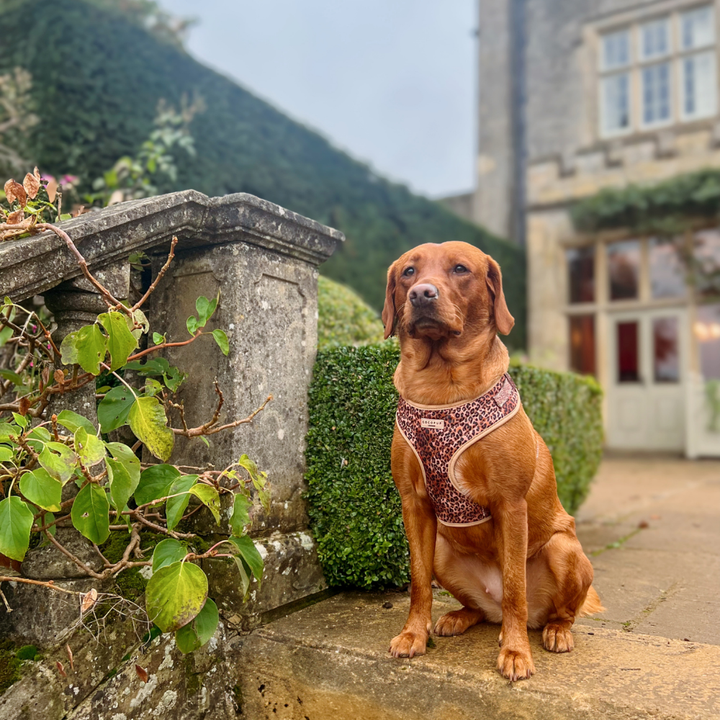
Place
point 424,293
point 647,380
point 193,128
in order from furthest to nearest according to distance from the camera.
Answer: point 647,380 → point 193,128 → point 424,293

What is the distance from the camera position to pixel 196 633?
5.87 ft

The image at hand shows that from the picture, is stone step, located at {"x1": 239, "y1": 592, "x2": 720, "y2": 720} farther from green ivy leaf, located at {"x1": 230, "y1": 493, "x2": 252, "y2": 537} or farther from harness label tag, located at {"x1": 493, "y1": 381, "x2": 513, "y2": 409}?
harness label tag, located at {"x1": 493, "y1": 381, "x2": 513, "y2": 409}

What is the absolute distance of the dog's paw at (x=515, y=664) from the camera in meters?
1.68

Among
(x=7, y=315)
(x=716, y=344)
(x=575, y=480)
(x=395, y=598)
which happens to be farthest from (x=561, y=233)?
(x=7, y=315)

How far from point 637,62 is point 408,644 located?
1167 cm

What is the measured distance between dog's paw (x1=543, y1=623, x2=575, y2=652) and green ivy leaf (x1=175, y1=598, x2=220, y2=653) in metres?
0.97

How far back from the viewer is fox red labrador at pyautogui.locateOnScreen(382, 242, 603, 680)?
1821mm

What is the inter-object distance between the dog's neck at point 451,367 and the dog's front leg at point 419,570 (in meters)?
0.33

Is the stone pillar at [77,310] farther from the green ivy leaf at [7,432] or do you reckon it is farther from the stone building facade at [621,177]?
the stone building facade at [621,177]

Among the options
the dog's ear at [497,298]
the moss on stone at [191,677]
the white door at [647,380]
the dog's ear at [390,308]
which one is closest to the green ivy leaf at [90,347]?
the dog's ear at [390,308]

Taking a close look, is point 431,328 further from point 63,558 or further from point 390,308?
point 63,558

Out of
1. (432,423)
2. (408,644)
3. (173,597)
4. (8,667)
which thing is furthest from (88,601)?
(432,423)

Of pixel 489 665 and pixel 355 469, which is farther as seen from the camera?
pixel 355 469

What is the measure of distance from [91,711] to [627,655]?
1515 mm
